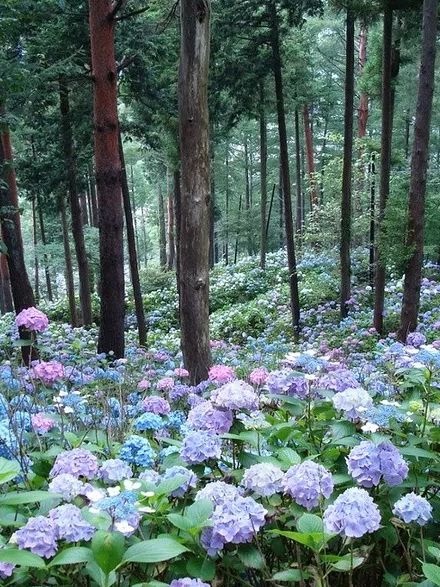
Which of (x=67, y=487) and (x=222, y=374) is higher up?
(x=67, y=487)

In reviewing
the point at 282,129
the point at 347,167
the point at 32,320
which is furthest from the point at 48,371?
the point at 282,129

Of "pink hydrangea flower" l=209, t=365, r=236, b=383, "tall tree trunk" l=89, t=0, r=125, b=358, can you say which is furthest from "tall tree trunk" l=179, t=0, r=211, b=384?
"pink hydrangea flower" l=209, t=365, r=236, b=383

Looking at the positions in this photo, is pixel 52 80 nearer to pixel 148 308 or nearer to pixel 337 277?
pixel 337 277

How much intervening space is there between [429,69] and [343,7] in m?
A: 2.83

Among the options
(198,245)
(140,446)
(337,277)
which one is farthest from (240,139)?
(140,446)

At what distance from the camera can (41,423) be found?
2023 mm

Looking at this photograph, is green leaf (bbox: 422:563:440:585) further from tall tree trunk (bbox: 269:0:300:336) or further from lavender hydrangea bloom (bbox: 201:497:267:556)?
tall tree trunk (bbox: 269:0:300:336)

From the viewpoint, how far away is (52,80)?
29.3ft

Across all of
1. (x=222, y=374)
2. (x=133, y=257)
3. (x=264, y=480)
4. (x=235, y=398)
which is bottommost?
(x=133, y=257)

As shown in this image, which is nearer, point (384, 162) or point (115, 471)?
point (115, 471)

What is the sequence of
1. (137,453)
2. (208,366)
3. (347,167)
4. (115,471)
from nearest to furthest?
(115,471), (137,453), (208,366), (347,167)

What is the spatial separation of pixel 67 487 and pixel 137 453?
276 mm

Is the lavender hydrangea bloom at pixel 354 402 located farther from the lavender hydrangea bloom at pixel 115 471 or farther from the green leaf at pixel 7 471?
the green leaf at pixel 7 471

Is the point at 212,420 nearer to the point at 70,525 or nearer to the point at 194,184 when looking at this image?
the point at 70,525
